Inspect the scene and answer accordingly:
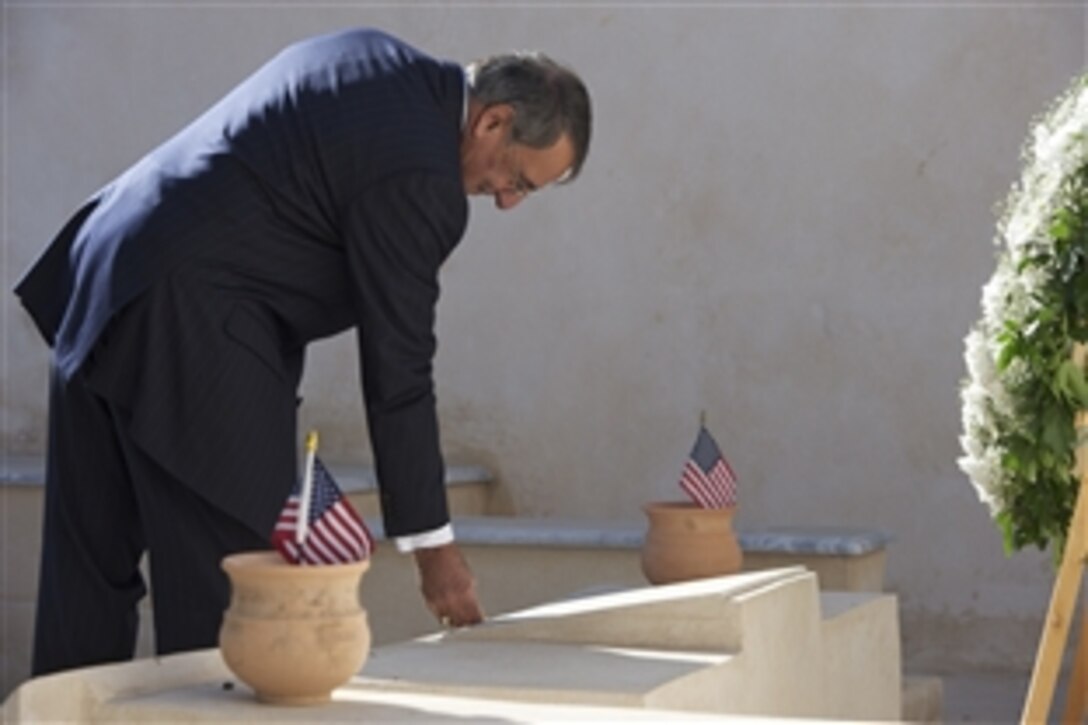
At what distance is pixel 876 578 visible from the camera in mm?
5641

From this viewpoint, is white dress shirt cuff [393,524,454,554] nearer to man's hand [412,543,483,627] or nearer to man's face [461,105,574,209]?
man's hand [412,543,483,627]

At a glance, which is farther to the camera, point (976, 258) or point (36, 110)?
point (36, 110)

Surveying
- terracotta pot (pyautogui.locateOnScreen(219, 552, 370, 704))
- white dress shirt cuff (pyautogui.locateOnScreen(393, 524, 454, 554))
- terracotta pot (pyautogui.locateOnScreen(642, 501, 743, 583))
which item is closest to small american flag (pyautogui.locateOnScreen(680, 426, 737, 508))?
terracotta pot (pyautogui.locateOnScreen(642, 501, 743, 583))

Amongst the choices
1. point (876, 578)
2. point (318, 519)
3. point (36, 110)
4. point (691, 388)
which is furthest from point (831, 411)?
point (318, 519)

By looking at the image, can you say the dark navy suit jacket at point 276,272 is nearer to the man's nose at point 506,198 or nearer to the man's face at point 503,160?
the man's face at point 503,160

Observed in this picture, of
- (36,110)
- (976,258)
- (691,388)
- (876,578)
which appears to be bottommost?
(876,578)

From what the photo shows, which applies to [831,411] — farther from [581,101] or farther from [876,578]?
[581,101]

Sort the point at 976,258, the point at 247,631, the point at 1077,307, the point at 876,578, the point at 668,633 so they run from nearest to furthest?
the point at 247,631, the point at 668,633, the point at 1077,307, the point at 876,578, the point at 976,258

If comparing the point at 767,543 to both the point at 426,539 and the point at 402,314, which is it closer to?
the point at 426,539

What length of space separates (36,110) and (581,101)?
482 centimetres

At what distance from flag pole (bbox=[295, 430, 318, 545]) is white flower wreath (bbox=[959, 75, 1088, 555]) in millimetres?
1763

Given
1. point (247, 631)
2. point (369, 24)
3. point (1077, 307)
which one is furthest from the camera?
point (369, 24)

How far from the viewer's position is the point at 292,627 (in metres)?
2.49

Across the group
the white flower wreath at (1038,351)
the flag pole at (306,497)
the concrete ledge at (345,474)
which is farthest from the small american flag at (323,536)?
the concrete ledge at (345,474)
